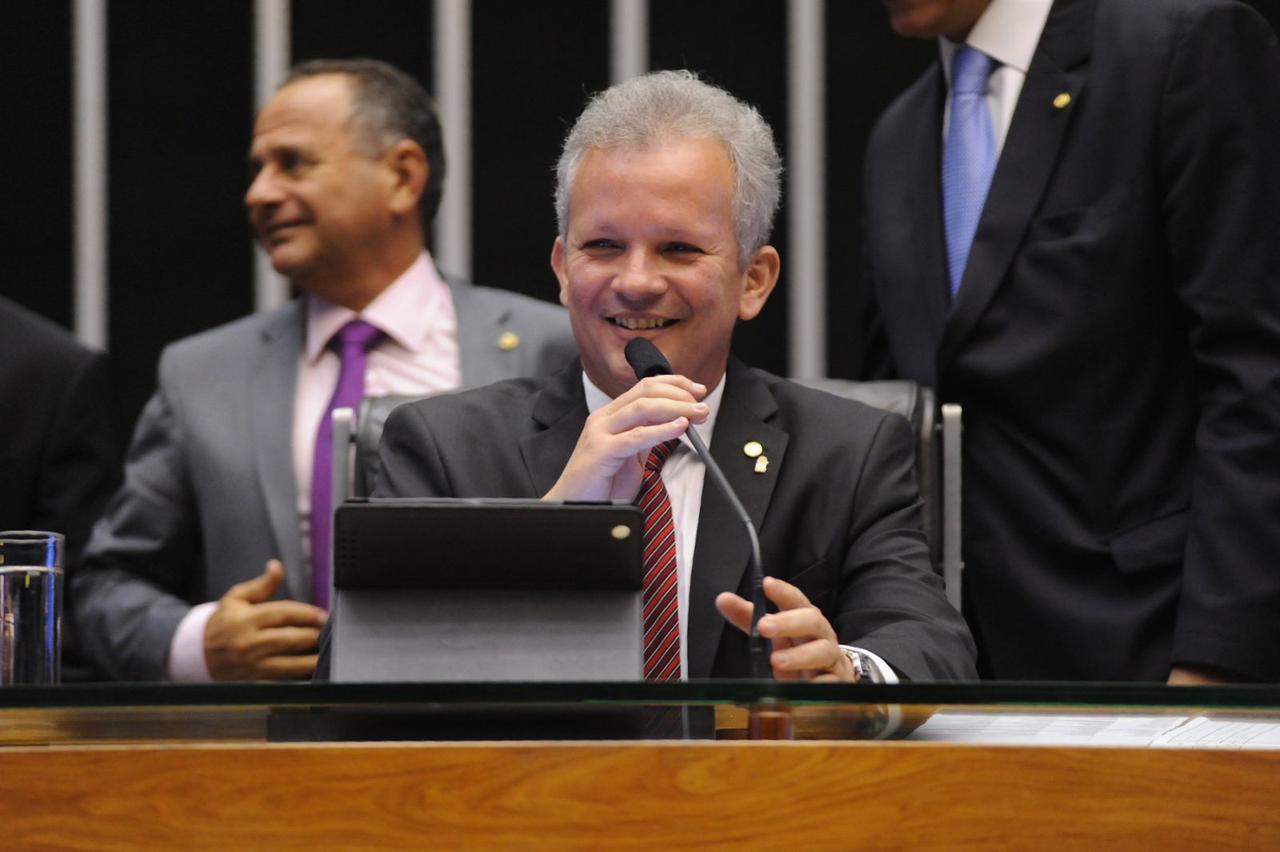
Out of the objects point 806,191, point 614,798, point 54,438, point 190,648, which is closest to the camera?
point 614,798

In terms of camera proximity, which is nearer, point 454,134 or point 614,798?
point 614,798

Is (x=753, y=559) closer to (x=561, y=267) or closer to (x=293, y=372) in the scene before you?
(x=561, y=267)

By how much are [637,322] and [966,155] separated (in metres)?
0.76

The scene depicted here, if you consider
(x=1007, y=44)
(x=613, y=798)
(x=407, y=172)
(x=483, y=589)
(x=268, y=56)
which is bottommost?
(x=613, y=798)

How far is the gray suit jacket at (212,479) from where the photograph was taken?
297 cm

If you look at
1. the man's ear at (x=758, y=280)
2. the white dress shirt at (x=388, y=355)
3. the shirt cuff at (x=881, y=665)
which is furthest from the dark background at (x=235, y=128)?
the shirt cuff at (x=881, y=665)

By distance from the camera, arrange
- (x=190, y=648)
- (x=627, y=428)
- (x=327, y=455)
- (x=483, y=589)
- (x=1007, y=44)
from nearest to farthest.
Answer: (x=483, y=589) < (x=627, y=428) < (x=1007, y=44) < (x=190, y=648) < (x=327, y=455)

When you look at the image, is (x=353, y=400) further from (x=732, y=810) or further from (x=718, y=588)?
(x=732, y=810)

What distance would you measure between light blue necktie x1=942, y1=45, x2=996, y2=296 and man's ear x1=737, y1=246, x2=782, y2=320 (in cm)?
44

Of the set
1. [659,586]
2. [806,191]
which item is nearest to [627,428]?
[659,586]

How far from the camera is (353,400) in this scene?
303 cm

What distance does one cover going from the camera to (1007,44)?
265 cm

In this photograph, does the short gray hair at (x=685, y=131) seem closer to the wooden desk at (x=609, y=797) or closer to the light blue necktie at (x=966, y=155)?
the light blue necktie at (x=966, y=155)

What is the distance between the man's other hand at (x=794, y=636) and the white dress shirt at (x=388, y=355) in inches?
59.7
